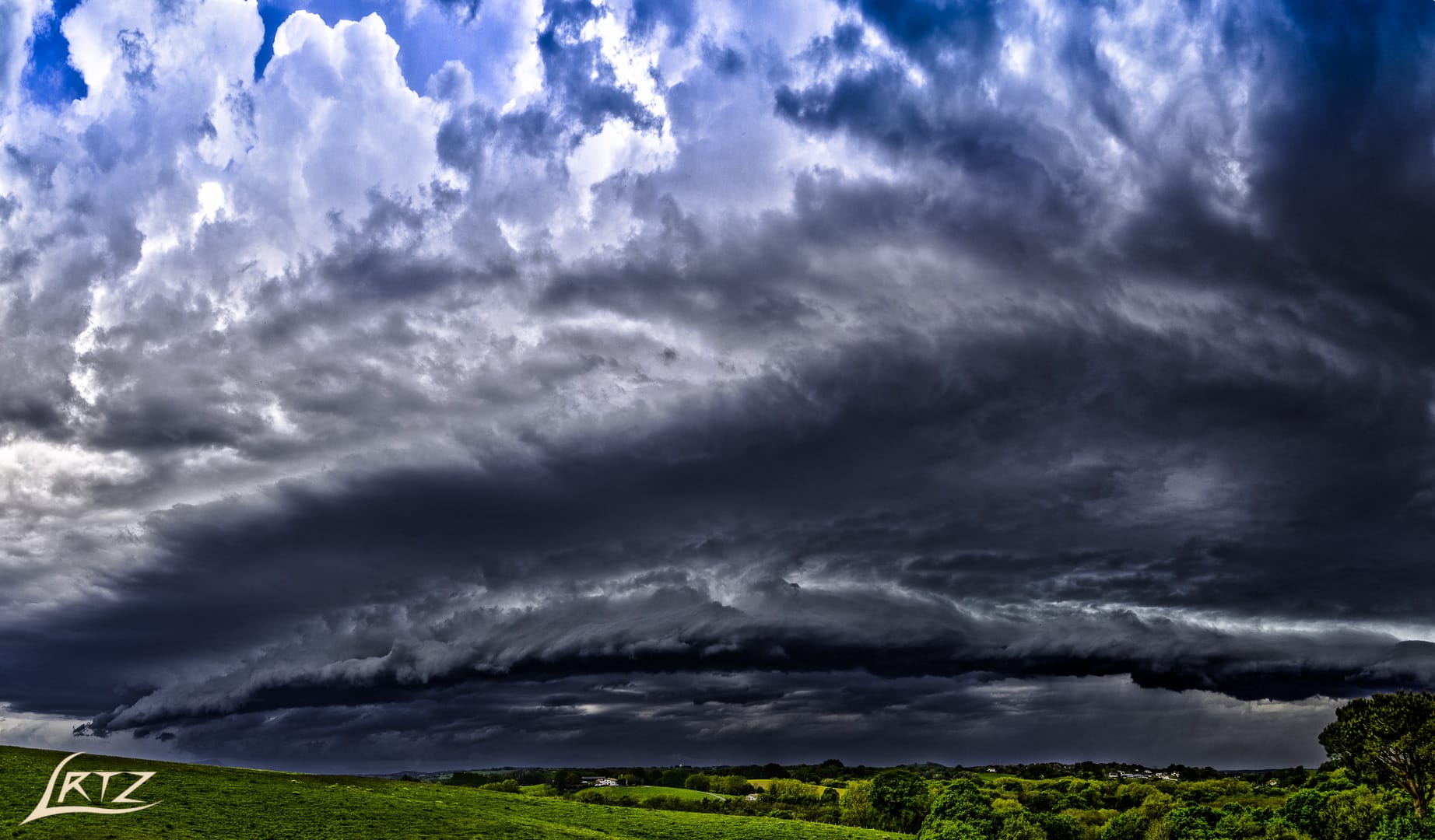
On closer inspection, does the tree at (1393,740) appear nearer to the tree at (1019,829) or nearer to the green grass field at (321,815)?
the tree at (1019,829)

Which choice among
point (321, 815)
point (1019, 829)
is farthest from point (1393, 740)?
point (321, 815)

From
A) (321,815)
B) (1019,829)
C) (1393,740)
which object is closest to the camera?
(1393,740)

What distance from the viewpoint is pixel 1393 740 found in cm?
11612

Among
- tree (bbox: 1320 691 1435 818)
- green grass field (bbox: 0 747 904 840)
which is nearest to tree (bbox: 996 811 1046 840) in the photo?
green grass field (bbox: 0 747 904 840)

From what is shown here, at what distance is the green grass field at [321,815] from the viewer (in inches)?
4146

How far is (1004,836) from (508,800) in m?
82.6

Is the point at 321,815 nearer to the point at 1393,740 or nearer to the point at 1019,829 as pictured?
the point at 1019,829

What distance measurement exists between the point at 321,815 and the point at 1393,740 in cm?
13717

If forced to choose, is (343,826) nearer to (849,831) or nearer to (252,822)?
(252,822)

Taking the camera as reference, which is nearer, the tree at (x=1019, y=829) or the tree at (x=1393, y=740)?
the tree at (x=1393, y=740)

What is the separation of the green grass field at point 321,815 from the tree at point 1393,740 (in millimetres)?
69953

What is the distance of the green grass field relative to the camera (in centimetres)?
10531

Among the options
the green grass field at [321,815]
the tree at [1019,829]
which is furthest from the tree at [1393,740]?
the green grass field at [321,815]

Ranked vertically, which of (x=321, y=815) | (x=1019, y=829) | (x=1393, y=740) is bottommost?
(x=1019, y=829)
